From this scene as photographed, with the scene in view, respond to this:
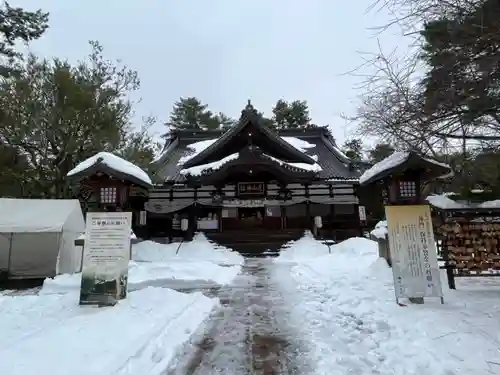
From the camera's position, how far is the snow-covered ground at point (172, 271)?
887 cm

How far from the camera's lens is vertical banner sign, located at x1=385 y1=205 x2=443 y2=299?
228 inches

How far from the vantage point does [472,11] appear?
12.7ft

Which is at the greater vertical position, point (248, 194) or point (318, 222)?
point (248, 194)

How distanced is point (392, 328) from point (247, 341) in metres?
1.91

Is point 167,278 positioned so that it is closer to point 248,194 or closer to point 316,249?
point 316,249

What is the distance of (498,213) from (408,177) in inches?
78.8

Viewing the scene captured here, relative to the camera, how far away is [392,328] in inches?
185

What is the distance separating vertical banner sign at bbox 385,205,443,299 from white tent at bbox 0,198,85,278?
31.3 feet

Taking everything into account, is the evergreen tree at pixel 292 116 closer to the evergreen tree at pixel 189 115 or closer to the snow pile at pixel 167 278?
the evergreen tree at pixel 189 115

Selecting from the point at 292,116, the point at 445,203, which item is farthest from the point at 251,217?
the point at 292,116

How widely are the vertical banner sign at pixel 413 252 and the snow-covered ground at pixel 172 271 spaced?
14.6 feet

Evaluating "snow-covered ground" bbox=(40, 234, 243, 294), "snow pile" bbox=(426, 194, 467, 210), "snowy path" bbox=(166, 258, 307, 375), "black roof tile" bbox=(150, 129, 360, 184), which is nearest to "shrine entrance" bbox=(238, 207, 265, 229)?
"snow-covered ground" bbox=(40, 234, 243, 294)

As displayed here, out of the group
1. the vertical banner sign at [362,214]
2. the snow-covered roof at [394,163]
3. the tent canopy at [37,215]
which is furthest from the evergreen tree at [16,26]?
the vertical banner sign at [362,214]

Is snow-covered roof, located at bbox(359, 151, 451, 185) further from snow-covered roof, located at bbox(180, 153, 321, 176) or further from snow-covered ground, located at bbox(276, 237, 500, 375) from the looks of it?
snow-covered roof, located at bbox(180, 153, 321, 176)
